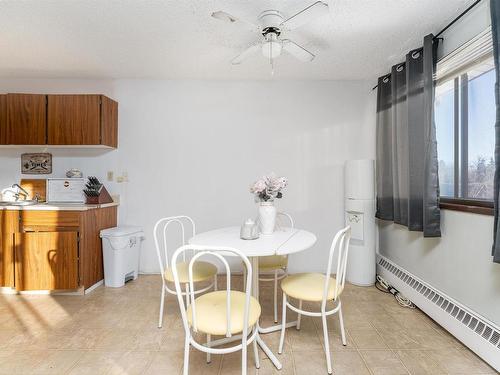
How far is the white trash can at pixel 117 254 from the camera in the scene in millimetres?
2842

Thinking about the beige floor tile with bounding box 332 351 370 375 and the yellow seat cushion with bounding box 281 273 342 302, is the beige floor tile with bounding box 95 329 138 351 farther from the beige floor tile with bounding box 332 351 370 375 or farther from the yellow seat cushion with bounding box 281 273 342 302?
the beige floor tile with bounding box 332 351 370 375

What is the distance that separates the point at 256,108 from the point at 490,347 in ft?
9.31

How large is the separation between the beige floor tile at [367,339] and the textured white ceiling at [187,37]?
2330 millimetres

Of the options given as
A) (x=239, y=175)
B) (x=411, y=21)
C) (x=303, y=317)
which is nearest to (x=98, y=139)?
(x=239, y=175)

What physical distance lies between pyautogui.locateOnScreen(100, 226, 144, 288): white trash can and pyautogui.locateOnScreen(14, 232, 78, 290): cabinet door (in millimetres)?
298

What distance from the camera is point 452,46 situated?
6.82 feet

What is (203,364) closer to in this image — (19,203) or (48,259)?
(48,259)

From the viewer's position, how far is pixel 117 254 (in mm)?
2848

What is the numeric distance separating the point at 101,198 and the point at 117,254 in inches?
25.2

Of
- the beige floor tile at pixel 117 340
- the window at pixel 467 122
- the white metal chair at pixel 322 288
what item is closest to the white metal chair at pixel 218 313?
the white metal chair at pixel 322 288

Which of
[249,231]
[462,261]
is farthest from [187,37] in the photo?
[462,261]

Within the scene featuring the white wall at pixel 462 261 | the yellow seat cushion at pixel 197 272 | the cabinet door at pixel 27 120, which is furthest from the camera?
the cabinet door at pixel 27 120

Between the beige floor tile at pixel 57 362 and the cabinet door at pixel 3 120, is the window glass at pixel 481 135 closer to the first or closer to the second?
the beige floor tile at pixel 57 362

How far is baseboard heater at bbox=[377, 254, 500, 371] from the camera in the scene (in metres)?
1.64
